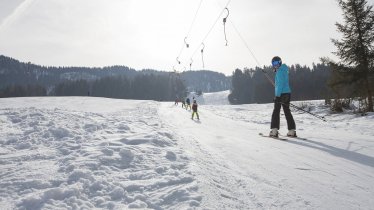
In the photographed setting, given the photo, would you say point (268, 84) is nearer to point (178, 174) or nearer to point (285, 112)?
point (285, 112)

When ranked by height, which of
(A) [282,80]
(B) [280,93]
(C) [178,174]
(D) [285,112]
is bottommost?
(C) [178,174]

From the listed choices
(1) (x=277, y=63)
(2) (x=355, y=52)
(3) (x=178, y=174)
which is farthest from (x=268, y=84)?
(3) (x=178, y=174)

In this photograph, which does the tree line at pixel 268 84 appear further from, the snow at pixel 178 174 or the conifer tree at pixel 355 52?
the snow at pixel 178 174

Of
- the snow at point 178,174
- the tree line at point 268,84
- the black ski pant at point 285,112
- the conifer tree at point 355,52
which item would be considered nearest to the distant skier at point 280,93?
the black ski pant at point 285,112

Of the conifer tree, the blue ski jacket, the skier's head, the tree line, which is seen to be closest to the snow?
the blue ski jacket

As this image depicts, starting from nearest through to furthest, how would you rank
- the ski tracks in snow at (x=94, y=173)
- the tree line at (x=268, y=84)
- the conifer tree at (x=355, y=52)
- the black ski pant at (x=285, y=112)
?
1. the ski tracks in snow at (x=94, y=173)
2. the black ski pant at (x=285, y=112)
3. the conifer tree at (x=355, y=52)
4. the tree line at (x=268, y=84)

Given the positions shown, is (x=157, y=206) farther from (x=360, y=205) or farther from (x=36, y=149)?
(x=36, y=149)

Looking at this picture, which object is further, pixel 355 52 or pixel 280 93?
pixel 355 52

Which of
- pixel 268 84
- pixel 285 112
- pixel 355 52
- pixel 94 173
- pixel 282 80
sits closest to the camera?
pixel 94 173

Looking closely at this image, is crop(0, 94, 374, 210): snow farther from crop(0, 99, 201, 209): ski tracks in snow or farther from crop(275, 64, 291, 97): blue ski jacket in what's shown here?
crop(275, 64, 291, 97): blue ski jacket

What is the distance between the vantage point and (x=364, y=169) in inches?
166

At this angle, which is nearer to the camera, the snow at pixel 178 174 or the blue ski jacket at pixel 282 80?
the snow at pixel 178 174

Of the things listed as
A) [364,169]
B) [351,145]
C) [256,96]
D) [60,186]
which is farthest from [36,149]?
[256,96]

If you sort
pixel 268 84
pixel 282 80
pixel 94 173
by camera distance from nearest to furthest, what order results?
pixel 94 173
pixel 282 80
pixel 268 84
